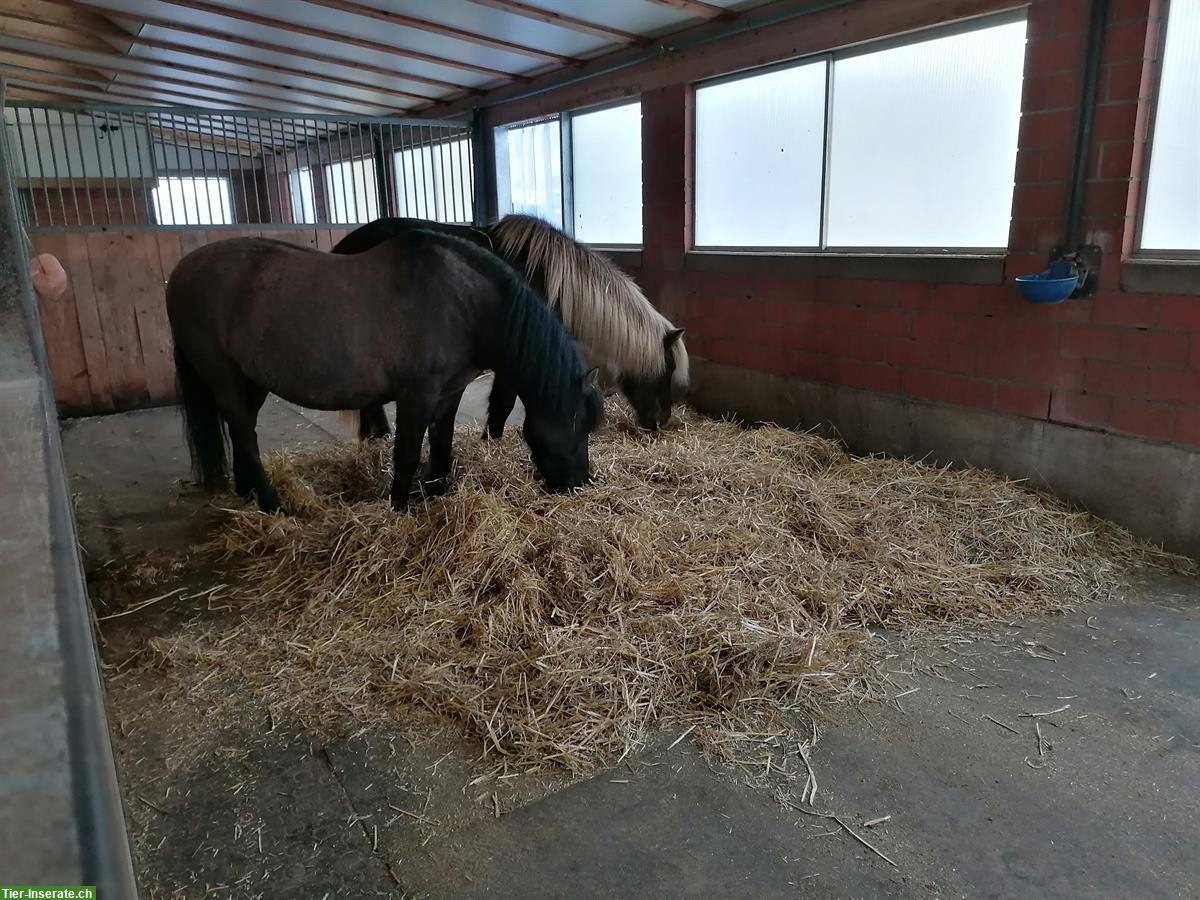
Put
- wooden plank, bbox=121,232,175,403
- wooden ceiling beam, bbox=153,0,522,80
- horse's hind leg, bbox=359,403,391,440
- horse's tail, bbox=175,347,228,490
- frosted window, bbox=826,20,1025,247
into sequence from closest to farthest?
frosted window, bbox=826,20,1025,247 → horse's tail, bbox=175,347,228,490 → horse's hind leg, bbox=359,403,391,440 → wooden ceiling beam, bbox=153,0,522,80 → wooden plank, bbox=121,232,175,403

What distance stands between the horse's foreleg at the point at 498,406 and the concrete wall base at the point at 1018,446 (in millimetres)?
1512

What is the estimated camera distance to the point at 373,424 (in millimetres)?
4305

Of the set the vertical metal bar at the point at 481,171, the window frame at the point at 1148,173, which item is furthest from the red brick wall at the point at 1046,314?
the vertical metal bar at the point at 481,171

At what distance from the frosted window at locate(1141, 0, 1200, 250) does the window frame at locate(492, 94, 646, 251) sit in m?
3.06

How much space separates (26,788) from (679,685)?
72.3 inches

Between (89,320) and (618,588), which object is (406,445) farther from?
(89,320)

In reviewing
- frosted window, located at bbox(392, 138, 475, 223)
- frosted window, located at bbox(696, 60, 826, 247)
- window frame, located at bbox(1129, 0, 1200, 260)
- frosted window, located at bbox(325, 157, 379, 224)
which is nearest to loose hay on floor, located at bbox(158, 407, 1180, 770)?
window frame, located at bbox(1129, 0, 1200, 260)

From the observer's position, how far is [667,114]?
4906mm

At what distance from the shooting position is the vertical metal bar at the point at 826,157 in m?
3.97

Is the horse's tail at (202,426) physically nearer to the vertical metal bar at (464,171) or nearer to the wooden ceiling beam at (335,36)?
the wooden ceiling beam at (335,36)

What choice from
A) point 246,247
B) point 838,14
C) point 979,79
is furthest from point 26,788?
point 838,14

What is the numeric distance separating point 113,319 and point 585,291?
3.80 m

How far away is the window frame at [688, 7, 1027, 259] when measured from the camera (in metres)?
3.35

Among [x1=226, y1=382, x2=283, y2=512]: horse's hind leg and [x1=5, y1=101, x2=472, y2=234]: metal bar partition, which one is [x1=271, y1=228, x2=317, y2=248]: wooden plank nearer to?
[x1=5, y1=101, x2=472, y2=234]: metal bar partition
